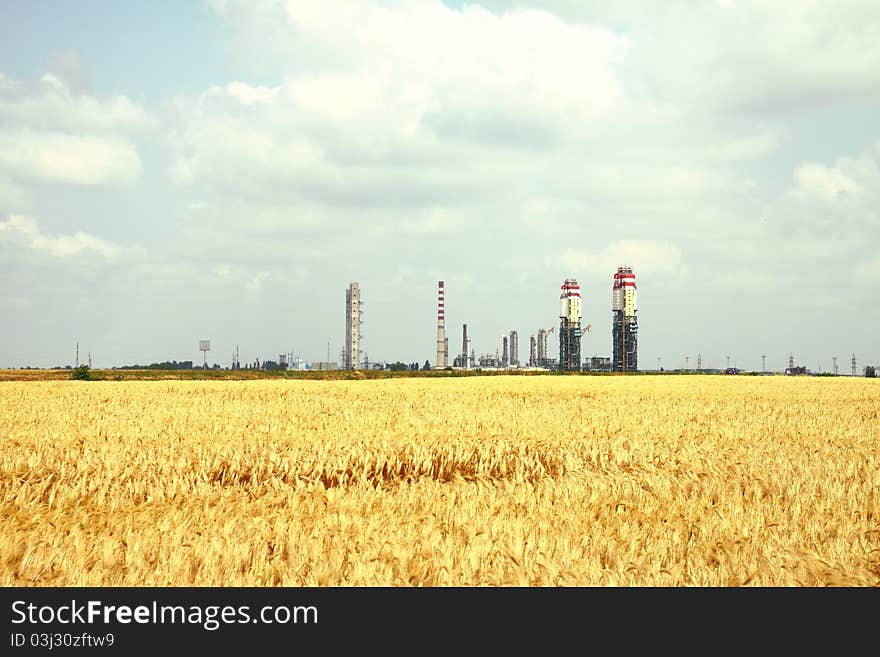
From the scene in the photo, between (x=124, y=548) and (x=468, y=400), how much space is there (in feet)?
74.5

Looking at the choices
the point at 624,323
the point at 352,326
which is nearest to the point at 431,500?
the point at 624,323

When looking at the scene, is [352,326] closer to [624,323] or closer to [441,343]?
[441,343]

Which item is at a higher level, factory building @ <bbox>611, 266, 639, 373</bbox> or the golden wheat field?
factory building @ <bbox>611, 266, 639, 373</bbox>

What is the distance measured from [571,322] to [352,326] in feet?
164

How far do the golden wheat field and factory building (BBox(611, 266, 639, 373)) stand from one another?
120016 mm

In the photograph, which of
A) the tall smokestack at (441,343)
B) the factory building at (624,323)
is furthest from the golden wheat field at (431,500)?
the tall smokestack at (441,343)

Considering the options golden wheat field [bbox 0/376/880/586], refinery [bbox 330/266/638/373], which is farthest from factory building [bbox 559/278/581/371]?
golden wheat field [bbox 0/376/880/586]

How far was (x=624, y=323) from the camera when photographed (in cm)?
14238

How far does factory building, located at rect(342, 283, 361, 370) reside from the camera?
168 meters

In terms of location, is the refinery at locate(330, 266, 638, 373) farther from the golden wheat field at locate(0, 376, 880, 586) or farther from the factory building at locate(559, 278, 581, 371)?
the golden wheat field at locate(0, 376, 880, 586)

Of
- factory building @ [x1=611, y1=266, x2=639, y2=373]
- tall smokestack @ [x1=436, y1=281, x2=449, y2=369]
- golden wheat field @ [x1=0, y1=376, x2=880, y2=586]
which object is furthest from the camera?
tall smokestack @ [x1=436, y1=281, x2=449, y2=369]

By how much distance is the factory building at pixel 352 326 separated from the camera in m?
168
